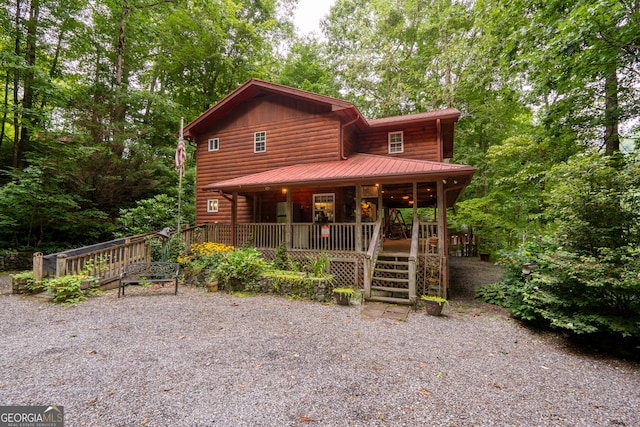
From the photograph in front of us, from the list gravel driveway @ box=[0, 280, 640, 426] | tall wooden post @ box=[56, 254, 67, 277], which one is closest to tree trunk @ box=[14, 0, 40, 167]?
tall wooden post @ box=[56, 254, 67, 277]

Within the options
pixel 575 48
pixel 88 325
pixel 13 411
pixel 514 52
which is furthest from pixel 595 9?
pixel 88 325

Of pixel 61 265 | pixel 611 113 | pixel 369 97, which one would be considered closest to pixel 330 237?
pixel 61 265

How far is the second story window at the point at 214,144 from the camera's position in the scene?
44.5 ft

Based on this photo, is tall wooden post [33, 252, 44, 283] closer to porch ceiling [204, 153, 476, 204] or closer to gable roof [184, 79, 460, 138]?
porch ceiling [204, 153, 476, 204]

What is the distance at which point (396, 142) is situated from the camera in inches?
468

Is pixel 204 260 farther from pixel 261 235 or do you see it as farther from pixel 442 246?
pixel 442 246

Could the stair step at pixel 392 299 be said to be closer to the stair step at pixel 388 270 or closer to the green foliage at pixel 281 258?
the stair step at pixel 388 270

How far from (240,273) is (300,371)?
4695mm

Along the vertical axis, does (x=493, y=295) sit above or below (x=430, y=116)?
below

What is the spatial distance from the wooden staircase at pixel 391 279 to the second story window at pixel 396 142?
5.43 metres

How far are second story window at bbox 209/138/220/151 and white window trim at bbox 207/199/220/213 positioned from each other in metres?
2.66

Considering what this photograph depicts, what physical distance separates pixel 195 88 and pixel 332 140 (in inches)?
665

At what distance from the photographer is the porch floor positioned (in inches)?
239

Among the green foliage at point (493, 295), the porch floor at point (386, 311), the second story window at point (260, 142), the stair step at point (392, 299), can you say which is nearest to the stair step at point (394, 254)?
the stair step at point (392, 299)
